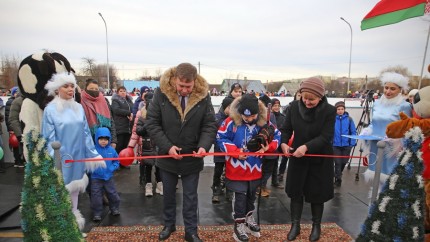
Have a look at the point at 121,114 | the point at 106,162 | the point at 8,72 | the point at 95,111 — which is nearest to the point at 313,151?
the point at 106,162

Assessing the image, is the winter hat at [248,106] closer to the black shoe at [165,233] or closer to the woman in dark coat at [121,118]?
the black shoe at [165,233]

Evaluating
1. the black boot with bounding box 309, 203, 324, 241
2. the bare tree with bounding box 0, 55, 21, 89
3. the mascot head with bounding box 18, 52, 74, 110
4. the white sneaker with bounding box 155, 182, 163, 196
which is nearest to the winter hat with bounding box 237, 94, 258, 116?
the black boot with bounding box 309, 203, 324, 241

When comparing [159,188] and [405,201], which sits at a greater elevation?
[405,201]

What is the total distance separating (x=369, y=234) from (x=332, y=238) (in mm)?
1284

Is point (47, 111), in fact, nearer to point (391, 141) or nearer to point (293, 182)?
point (293, 182)

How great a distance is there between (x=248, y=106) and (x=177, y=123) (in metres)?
0.82

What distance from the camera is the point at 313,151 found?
3.24 m

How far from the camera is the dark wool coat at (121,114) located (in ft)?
21.5

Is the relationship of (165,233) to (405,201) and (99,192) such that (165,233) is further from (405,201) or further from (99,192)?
(405,201)

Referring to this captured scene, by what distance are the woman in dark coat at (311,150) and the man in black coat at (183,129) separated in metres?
0.97

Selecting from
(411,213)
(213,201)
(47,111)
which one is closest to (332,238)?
(411,213)

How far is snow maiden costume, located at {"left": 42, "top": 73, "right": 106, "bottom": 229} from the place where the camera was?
3.26 meters

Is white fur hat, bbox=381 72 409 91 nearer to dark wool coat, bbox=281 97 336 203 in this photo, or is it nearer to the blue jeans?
dark wool coat, bbox=281 97 336 203

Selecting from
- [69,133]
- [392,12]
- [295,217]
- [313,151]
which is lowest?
[295,217]
